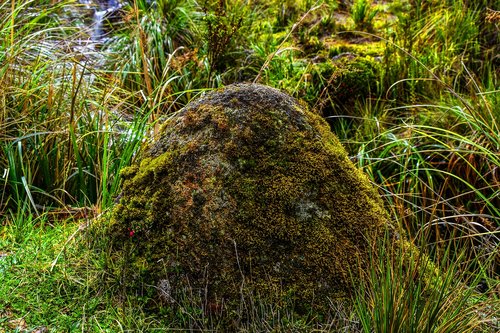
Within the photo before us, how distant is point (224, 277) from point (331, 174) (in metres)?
0.71

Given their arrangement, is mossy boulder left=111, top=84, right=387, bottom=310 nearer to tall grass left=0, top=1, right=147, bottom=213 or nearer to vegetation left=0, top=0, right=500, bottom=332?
vegetation left=0, top=0, right=500, bottom=332

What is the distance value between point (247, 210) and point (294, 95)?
289 cm

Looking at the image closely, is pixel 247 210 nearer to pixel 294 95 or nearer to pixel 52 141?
pixel 52 141

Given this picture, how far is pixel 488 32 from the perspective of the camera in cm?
602

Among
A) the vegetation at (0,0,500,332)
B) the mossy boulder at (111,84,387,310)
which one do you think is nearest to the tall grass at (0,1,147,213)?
the vegetation at (0,0,500,332)

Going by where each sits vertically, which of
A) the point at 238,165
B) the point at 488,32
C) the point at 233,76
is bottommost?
the point at 233,76

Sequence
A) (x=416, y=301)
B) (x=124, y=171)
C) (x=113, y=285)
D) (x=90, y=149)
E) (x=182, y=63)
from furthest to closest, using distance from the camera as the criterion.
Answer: (x=182, y=63)
(x=90, y=149)
(x=124, y=171)
(x=113, y=285)
(x=416, y=301)

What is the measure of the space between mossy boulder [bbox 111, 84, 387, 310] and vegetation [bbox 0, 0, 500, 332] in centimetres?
10

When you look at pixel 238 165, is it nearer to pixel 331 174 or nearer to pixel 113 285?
pixel 331 174

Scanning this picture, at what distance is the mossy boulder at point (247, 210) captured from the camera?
2.62m

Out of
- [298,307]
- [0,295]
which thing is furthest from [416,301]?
[0,295]

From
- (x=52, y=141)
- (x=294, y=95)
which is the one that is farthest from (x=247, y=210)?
(x=294, y=95)

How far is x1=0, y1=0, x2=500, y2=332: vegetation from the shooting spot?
8.30 ft

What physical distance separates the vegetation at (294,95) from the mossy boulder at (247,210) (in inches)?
4.0
